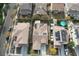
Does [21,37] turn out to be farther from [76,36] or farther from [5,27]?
[76,36]

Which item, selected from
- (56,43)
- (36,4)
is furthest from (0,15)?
(56,43)

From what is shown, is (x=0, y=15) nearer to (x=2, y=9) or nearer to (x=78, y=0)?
(x=2, y=9)

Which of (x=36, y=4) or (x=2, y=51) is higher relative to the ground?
(x=36, y=4)

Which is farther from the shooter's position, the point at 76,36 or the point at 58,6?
the point at 58,6

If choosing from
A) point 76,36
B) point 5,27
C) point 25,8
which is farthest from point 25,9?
point 76,36

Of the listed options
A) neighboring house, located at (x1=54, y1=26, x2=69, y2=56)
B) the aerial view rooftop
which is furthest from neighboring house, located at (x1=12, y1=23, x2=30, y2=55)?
neighboring house, located at (x1=54, y1=26, x2=69, y2=56)

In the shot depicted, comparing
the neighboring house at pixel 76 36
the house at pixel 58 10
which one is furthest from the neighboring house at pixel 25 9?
the neighboring house at pixel 76 36

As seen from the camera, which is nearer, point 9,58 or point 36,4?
point 9,58
